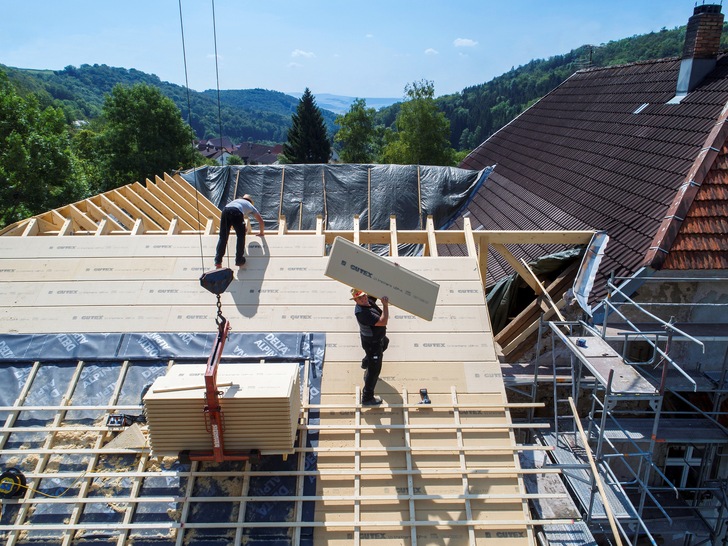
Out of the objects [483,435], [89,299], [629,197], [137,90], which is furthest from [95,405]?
[137,90]

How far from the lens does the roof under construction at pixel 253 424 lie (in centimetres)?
455

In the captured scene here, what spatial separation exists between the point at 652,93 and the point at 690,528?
857 cm

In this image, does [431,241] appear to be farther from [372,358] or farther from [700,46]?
[700,46]

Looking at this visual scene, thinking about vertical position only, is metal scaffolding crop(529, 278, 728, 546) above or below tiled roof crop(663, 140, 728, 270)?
below

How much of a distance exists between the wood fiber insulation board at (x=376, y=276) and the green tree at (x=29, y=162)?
15.4 m

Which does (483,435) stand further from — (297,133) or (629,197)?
(297,133)

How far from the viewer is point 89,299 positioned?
655 centimetres

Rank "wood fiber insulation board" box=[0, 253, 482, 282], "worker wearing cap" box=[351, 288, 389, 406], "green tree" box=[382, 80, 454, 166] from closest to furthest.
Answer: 1. "worker wearing cap" box=[351, 288, 389, 406]
2. "wood fiber insulation board" box=[0, 253, 482, 282]
3. "green tree" box=[382, 80, 454, 166]

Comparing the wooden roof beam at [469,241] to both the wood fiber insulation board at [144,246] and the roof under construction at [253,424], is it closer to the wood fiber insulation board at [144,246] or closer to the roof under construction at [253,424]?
the roof under construction at [253,424]

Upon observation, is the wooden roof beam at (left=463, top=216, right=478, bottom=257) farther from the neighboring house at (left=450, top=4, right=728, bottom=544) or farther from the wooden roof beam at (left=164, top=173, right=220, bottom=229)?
the wooden roof beam at (left=164, top=173, right=220, bottom=229)

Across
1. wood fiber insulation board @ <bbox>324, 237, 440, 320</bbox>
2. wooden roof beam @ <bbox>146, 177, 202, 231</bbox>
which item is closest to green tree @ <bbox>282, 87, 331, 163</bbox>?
wooden roof beam @ <bbox>146, 177, 202, 231</bbox>

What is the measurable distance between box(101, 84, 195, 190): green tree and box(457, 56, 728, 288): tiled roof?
71.4 ft

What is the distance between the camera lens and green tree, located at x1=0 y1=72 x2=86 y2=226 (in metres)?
15.5

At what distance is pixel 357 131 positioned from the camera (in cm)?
3412
